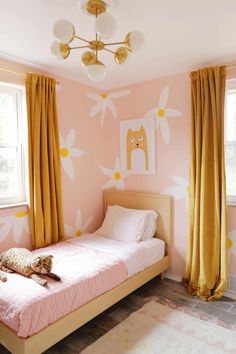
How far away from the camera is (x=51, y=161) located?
2.87m

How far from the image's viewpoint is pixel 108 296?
2303 millimetres

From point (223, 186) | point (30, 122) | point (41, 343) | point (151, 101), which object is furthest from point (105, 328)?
point (151, 101)

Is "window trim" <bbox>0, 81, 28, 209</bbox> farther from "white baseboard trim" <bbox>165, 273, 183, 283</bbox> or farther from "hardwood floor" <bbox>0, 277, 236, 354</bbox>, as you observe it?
"white baseboard trim" <bbox>165, 273, 183, 283</bbox>

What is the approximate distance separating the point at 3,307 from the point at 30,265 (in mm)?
365

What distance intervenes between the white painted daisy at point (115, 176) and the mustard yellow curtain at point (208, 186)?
3.55ft

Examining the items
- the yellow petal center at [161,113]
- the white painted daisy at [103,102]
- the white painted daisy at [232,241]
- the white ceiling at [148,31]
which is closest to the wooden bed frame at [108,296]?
the white painted daisy at [232,241]

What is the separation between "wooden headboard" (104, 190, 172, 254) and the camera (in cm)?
315

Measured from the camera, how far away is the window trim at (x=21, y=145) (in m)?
2.74

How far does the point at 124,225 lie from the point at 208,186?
42.3 inches

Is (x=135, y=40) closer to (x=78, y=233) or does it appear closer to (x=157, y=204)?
(x=157, y=204)

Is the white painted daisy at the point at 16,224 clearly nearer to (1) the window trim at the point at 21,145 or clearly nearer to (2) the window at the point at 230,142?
(1) the window trim at the point at 21,145

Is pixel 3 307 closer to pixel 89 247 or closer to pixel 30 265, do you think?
pixel 30 265

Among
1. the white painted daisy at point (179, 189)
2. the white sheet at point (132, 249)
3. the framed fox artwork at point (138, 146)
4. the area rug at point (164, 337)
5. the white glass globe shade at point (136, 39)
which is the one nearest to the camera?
the white glass globe shade at point (136, 39)

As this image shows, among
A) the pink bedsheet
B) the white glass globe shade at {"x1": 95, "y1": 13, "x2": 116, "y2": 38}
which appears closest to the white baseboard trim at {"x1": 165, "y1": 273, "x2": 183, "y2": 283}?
the pink bedsheet
